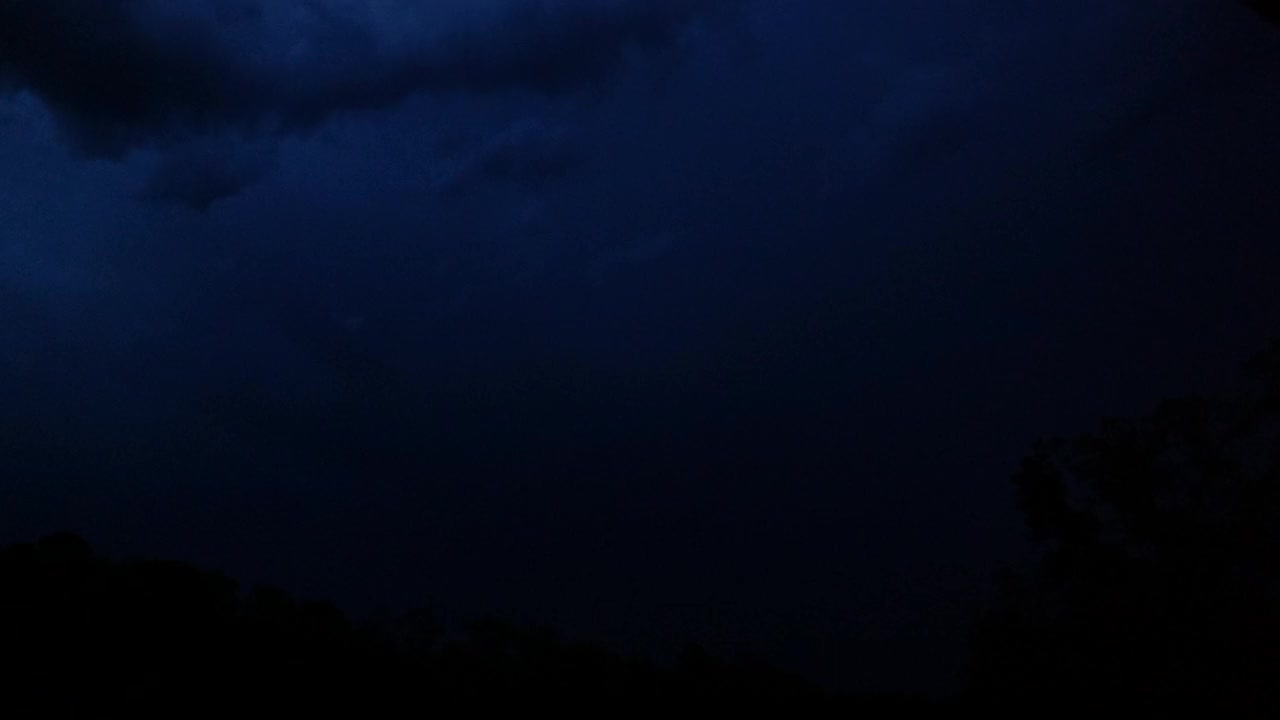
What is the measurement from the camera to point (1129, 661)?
18203 mm

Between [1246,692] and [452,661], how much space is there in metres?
16.1

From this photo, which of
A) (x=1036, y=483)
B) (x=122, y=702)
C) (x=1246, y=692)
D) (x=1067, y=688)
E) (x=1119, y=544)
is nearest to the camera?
(x=122, y=702)

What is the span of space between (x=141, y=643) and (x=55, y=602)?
2.45 feet

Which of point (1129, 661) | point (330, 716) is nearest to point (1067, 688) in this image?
point (1129, 661)

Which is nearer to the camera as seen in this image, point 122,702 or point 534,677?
point 122,702

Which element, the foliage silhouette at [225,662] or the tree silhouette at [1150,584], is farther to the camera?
the tree silhouette at [1150,584]

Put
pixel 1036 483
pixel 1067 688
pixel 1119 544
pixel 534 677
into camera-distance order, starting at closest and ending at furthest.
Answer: pixel 534 677 → pixel 1067 688 → pixel 1119 544 → pixel 1036 483

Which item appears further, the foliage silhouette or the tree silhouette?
the tree silhouette

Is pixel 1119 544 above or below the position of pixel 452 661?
above

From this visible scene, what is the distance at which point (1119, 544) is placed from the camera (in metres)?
20.2

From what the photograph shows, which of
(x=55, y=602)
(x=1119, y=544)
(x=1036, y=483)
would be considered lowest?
(x=55, y=602)

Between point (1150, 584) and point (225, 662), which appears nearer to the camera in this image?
point (225, 662)

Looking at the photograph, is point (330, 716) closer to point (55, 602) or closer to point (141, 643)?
point (141, 643)

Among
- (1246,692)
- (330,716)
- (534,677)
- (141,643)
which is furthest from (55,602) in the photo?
(1246,692)
